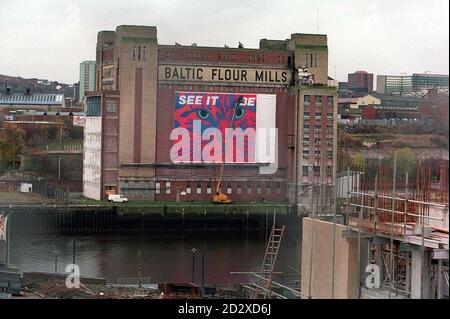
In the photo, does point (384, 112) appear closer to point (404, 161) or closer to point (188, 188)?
point (188, 188)

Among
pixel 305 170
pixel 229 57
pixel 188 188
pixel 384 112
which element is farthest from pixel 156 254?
pixel 384 112

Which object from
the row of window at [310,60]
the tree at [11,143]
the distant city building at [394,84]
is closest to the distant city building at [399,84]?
the distant city building at [394,84]

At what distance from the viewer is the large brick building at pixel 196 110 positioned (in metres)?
12.4

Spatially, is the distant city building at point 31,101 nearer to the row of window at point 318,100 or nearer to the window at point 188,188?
the window at point 188,188

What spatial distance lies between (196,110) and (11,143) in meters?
3.79

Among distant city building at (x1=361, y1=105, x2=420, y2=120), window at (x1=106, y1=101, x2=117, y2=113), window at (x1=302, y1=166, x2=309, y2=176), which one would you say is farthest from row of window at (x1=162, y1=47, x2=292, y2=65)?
distant city building at (x1=361, y1=105, x2=420, y2=120)

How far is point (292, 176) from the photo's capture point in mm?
12711

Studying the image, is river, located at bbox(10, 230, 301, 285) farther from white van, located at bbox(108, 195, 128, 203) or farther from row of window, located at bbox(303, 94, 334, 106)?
row of window, located at bbox(303, 94, 334, 106)

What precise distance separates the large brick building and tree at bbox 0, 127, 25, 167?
2.37 meters

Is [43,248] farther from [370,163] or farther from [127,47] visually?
[370,163]

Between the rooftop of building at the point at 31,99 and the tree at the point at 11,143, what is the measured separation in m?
3.41

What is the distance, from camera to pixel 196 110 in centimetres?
1259

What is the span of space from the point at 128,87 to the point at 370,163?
290cm
